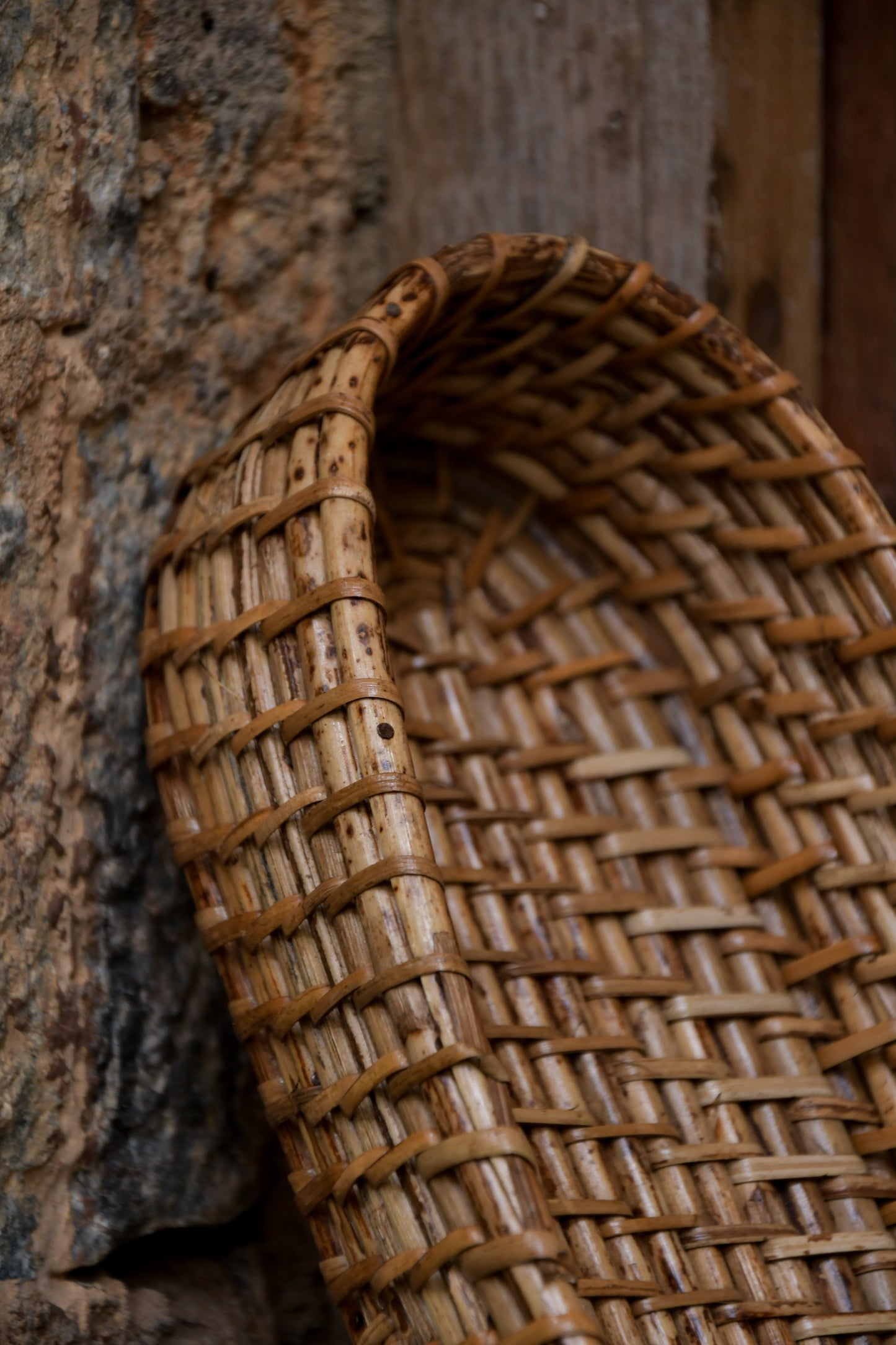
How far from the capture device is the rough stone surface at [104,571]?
0.66 metres

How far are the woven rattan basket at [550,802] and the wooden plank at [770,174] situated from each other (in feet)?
0.71

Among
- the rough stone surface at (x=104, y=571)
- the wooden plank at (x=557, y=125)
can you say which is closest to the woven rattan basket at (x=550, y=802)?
the rough stone surface at (x=104, y=571)

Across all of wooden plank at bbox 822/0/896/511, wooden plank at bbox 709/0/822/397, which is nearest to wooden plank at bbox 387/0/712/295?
wooden plank at bbox 709/0/822/397

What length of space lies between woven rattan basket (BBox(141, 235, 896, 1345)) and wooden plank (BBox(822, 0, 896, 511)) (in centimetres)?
23

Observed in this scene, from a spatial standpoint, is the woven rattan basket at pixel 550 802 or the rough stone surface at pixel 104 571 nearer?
the woven rattan basket at pixel 550 802

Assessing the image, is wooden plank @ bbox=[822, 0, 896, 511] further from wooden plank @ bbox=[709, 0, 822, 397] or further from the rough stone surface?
the rough stone surface

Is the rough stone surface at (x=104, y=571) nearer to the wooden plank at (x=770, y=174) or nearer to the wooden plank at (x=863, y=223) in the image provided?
the wooden plank at (x=770, y=174)

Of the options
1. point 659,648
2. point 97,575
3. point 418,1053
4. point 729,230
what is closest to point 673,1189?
point 418,1053

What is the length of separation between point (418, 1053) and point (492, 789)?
12.4 inches

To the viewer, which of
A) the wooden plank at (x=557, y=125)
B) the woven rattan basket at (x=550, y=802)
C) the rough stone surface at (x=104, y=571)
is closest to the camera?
the woven rattan basket at (x=550, y=802)

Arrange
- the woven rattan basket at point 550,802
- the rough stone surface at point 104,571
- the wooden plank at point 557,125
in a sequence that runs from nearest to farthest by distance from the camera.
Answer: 1. the woven rattan basket at point 550,802
2. the rough stone surface at point 104,571
3. the wooden plank at point 557,125

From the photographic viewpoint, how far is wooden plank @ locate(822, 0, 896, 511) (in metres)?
0.93

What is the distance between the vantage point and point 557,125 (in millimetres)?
917

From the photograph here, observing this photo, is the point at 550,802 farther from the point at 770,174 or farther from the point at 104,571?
the point at 770,174
